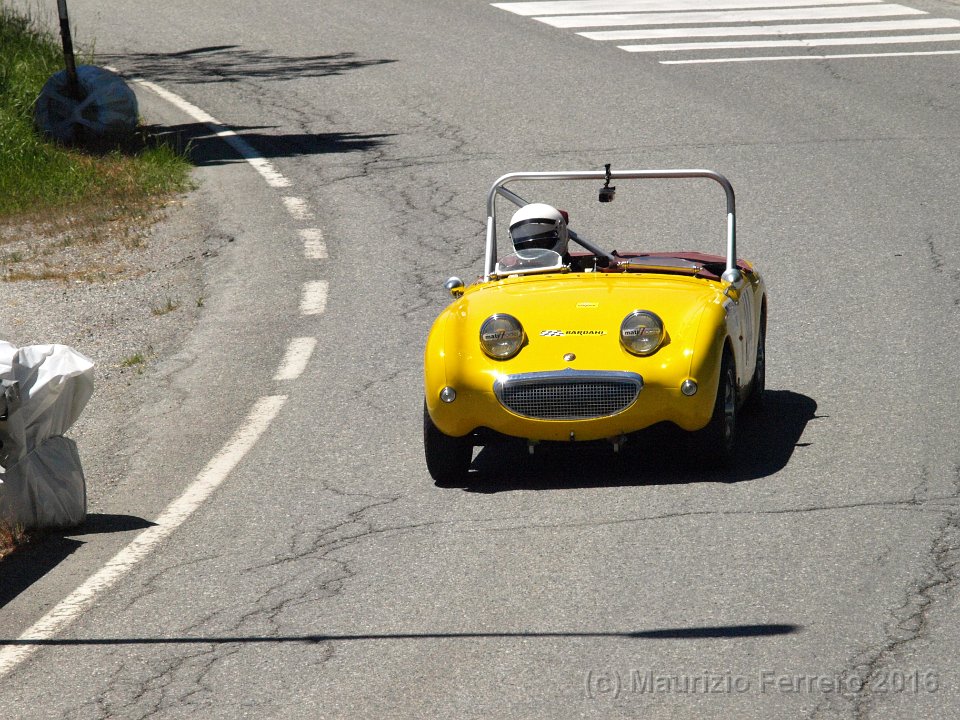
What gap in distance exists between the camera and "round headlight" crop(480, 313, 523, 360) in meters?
7.19

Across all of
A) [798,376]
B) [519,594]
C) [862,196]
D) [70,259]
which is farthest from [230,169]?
[519,594]

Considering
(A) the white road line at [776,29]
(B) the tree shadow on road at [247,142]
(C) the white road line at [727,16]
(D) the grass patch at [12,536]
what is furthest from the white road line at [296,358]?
(C) the white road line at [727,16]

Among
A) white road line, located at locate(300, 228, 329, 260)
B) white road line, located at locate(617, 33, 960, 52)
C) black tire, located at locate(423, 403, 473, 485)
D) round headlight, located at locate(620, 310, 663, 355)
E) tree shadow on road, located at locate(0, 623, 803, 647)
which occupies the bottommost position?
tree shadow on road, located at locate(0, 623, 803, 647)

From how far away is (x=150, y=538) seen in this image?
6898mm

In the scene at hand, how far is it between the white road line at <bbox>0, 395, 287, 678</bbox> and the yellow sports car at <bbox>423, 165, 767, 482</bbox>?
3.85ft

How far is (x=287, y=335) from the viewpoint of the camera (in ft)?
33.3

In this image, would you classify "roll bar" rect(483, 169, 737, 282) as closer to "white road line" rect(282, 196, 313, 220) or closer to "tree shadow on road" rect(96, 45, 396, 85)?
"white road line" rect(282, 196, 313, 220)

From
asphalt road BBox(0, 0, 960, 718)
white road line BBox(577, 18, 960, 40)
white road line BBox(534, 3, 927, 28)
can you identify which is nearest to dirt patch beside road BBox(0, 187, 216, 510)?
asphalt road BBox(0, 0, 960, 718)

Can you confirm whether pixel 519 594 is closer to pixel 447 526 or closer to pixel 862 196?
pixel 447 526

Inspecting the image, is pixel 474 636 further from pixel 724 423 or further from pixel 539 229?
pixel 539 229

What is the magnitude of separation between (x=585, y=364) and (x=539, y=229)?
139 centimetres

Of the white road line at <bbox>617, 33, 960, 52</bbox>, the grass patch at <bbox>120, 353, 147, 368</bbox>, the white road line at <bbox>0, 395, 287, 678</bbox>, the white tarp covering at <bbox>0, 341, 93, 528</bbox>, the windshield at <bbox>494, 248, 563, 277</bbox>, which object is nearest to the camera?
the white road line at <bbox>0, 395, 287, 678</bbox>

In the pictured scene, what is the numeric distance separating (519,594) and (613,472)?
61.9 inches

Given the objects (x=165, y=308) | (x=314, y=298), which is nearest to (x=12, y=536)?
(x=165, y=308)
